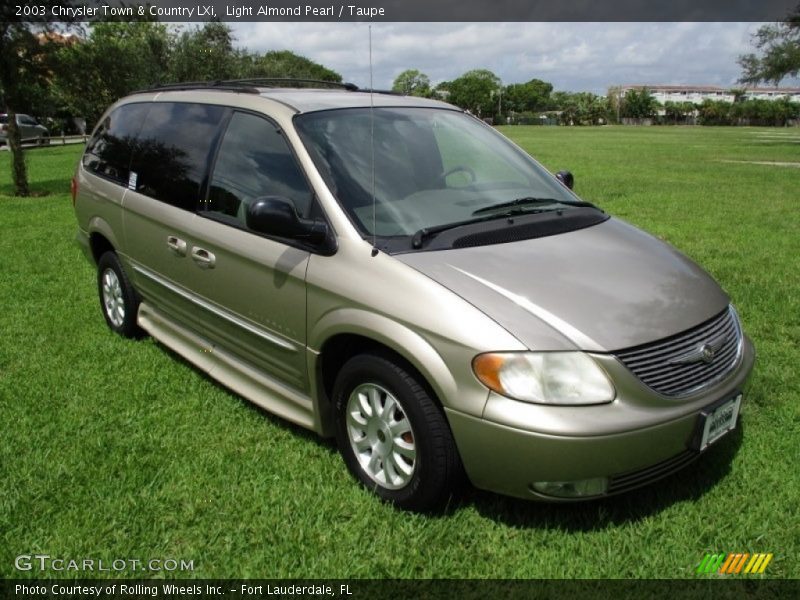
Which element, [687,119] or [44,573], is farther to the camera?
[687,119]

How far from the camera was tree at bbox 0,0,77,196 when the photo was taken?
1314 centimetres

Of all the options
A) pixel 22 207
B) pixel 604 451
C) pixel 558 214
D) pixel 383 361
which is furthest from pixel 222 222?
pixel 22 207

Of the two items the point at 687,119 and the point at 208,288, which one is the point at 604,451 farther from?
the point at 687,119

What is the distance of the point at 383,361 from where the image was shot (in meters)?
2.87

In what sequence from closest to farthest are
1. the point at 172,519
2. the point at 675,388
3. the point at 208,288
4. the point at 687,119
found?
the point at 675,388, the point at 172,519, the point at 208,288, the point at 687,119

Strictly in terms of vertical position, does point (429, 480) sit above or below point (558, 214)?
below

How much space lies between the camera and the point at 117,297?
523cm

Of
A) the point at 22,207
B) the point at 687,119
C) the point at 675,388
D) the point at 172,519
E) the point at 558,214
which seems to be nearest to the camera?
the point at 675,388

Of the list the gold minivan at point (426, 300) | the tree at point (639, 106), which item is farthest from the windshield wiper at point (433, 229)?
the tree at point (639, 106)

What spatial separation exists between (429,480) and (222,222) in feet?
6.14

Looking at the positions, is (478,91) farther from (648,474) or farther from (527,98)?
(648,474)

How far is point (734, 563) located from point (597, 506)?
559mm

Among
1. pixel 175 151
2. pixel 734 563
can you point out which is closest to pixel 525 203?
pixel 734 563

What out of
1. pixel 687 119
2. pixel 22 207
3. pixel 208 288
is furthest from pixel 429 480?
pixel 687 119
